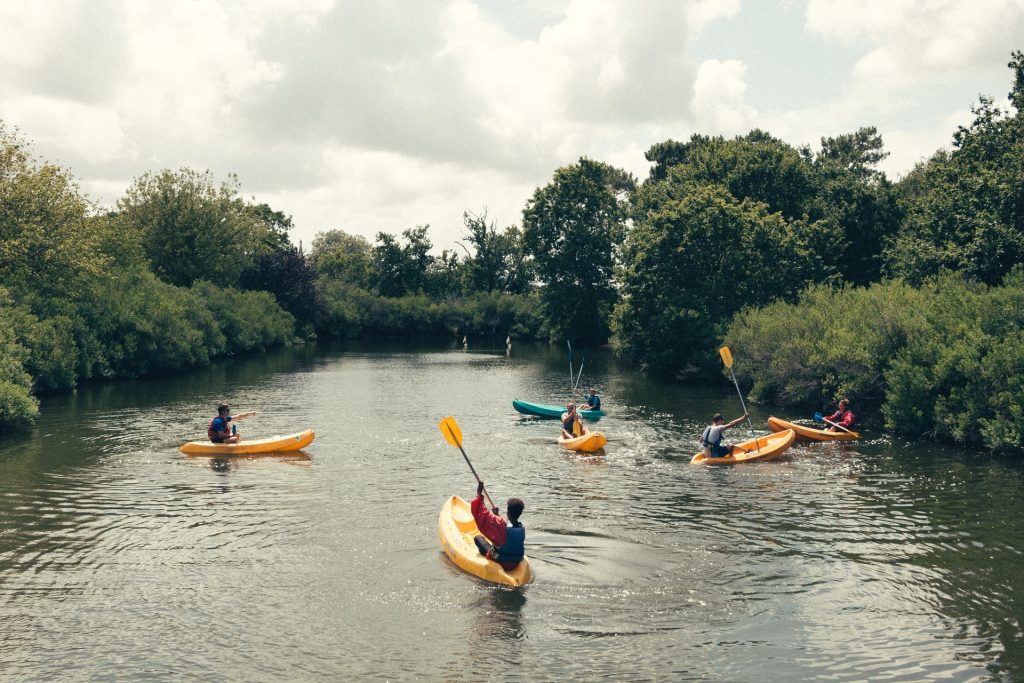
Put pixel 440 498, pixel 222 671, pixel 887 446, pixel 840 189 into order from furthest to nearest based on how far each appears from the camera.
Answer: pixel 840 189
pixel 887 446
pixel 440 498
pixel 222 671

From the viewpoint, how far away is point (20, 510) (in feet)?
61.1

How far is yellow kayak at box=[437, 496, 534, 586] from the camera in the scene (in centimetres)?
1413

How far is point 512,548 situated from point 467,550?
1151mm

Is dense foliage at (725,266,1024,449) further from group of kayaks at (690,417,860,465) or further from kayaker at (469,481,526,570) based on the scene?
kayaker at (469,481,526,570)

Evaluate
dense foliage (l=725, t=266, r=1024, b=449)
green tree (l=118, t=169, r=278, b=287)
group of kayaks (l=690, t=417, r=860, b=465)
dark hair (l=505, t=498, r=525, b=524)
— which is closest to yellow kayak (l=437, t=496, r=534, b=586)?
dark hair (l=505, t=498, r=525, b=524)

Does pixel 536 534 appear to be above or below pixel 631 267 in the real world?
below

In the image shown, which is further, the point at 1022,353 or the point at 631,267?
the point at 631,267

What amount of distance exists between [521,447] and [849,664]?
55.2ft

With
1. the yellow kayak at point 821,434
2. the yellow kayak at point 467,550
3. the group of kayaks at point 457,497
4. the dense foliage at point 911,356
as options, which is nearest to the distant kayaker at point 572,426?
the group of kayaks at point 457,497

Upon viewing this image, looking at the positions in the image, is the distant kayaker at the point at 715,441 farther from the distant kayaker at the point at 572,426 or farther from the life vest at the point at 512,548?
the life vest at the point at 512,548

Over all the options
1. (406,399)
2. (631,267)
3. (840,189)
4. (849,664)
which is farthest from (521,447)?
(840,189)

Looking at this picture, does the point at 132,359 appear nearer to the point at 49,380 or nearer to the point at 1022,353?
the point at 49,380

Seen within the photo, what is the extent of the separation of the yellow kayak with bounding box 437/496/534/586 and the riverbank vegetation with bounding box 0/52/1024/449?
54.8 feet

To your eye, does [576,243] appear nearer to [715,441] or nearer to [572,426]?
[572,426]
